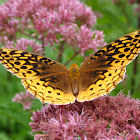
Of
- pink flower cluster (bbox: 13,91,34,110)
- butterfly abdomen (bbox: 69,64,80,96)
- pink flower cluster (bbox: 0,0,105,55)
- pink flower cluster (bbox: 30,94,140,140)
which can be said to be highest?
pink flower cluster (bbox: 0,0,105,55)

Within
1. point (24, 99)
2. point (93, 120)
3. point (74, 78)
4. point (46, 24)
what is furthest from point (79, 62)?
point (93, 120)

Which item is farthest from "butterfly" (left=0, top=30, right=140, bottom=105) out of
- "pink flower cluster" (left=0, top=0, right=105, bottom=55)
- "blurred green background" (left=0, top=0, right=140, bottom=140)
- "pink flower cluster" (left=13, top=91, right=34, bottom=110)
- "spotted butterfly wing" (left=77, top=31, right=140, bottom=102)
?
"pink flower cluster" (left=13, top=91, right=34, bottom=110)

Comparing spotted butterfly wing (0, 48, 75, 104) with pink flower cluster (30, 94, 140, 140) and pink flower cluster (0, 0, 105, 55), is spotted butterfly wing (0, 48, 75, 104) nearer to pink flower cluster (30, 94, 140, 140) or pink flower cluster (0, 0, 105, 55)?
pink flower cluster (30, 94, 140, 140)

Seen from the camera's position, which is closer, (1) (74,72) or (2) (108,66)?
(2) (108,66)

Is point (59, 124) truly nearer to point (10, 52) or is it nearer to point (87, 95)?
point (87, 95)

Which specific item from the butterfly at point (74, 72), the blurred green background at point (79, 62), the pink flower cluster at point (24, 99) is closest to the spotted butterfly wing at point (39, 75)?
the butterfly at point (74, 72)

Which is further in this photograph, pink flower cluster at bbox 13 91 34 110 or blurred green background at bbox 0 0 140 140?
blurred green background at bbox 0 0 140 140

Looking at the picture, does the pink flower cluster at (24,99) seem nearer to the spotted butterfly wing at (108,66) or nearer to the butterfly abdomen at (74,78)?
the butterfly abdomen at (74,78)

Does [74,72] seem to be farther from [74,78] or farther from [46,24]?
[46,24]
